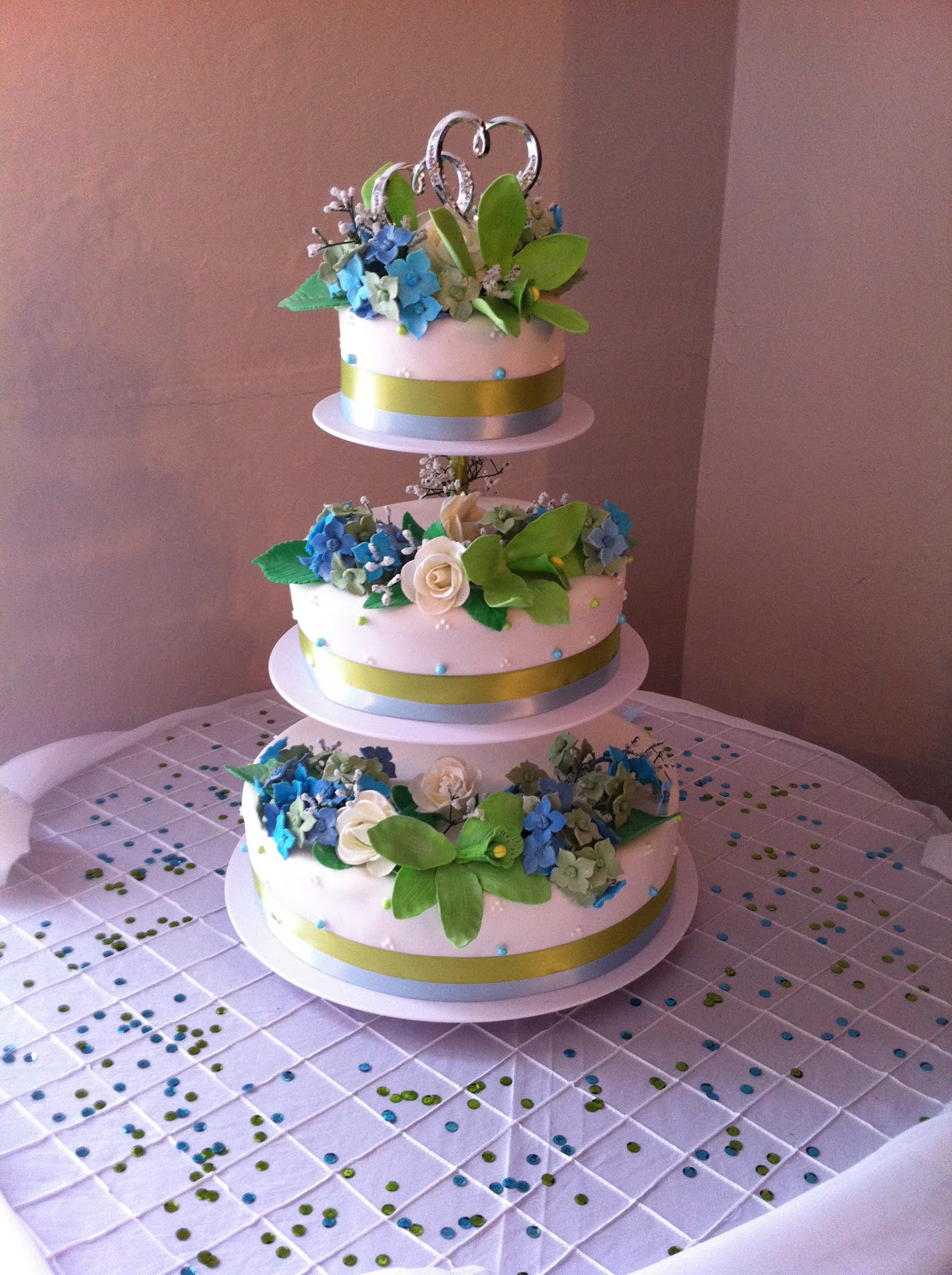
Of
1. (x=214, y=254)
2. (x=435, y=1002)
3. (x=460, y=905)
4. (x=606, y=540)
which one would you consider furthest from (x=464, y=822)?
(x=214, y=254)

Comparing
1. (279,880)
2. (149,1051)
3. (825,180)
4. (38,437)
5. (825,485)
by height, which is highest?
(825,180)

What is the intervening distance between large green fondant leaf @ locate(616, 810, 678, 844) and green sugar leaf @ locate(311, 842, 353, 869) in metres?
0.41

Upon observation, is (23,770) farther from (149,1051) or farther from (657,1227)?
(657,1227)

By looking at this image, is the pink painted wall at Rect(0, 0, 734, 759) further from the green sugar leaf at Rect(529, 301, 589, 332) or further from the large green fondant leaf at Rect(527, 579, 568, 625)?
the large green fondant leaf at Rect(527, 579, 568, 625)

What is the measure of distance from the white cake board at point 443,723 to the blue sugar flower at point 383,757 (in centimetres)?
16

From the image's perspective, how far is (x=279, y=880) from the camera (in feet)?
6.40

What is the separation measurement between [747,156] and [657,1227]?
2.53 metres

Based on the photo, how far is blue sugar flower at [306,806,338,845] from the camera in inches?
74.9

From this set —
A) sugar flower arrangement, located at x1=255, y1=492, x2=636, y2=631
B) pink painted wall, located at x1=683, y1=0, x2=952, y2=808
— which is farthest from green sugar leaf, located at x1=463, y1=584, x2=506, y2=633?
pink painted wall, located at x1=683, y1=0, x2=952, y2=808

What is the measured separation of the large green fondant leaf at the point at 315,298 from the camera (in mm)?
1808

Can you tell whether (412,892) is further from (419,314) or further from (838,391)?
(838,391)

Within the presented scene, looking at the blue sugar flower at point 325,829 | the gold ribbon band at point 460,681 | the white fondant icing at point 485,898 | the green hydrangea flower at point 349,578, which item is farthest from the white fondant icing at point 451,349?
the blue sugar flower at point 325,829

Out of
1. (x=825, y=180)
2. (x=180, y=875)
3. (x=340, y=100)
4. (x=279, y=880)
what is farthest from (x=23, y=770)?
(x=825, y=180)

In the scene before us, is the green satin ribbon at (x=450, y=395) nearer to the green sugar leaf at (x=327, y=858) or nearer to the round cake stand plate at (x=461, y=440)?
the round cake stand plate at (x=461, y=440)
